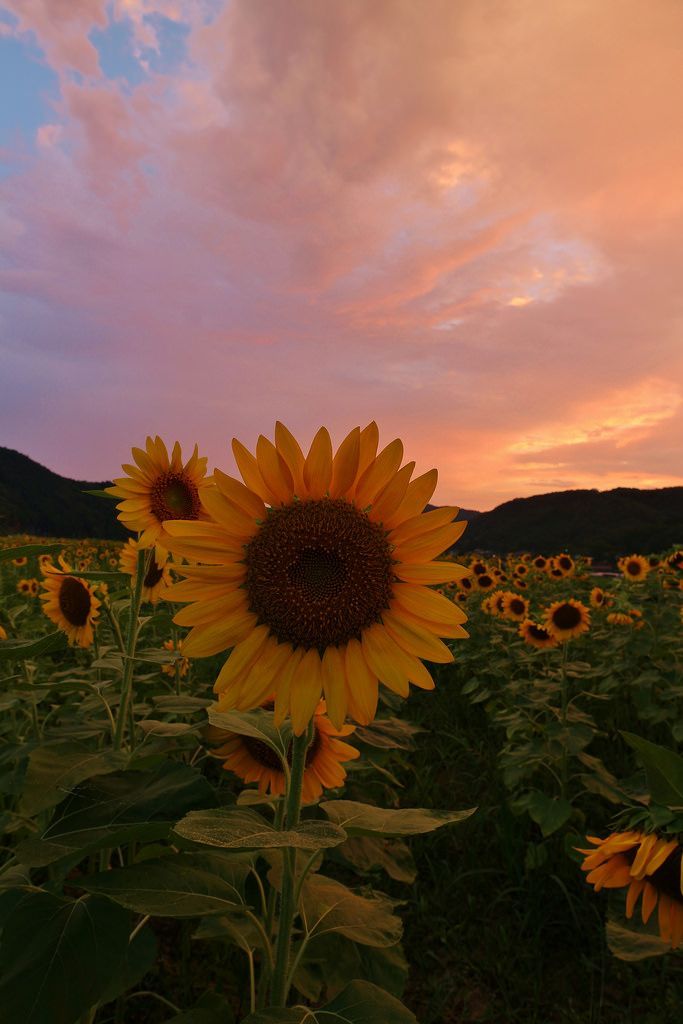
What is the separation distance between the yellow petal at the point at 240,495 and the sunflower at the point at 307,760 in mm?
949

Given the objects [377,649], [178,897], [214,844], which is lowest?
[178,897]

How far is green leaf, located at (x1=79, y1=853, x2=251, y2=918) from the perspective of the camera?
1382 millimetres

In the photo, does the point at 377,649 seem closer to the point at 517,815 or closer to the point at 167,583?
the point at 167,583

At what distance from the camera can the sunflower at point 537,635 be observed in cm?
619

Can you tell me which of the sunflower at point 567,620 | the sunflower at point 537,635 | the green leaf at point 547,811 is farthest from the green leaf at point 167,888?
the sunflower at point 567,620

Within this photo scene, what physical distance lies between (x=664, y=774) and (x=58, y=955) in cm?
158

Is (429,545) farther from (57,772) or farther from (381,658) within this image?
(57,772)

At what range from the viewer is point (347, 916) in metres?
1.82

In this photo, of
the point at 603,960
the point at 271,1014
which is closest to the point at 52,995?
the point at 271,1014

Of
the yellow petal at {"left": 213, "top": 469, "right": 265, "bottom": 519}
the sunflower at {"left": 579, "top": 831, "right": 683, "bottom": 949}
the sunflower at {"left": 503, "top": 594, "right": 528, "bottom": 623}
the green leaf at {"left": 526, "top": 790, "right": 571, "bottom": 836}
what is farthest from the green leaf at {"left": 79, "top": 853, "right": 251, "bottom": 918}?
the sunflower at {"left": 503, "top": 594, "right": 528, "bottom": 623}

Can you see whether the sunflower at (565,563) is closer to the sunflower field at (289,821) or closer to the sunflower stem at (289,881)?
the sunflower field at (289,821)

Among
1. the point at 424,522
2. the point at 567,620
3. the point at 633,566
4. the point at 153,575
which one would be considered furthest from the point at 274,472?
the point at 633,566

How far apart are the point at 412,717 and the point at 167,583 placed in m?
3.65

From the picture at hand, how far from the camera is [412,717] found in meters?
6.48
